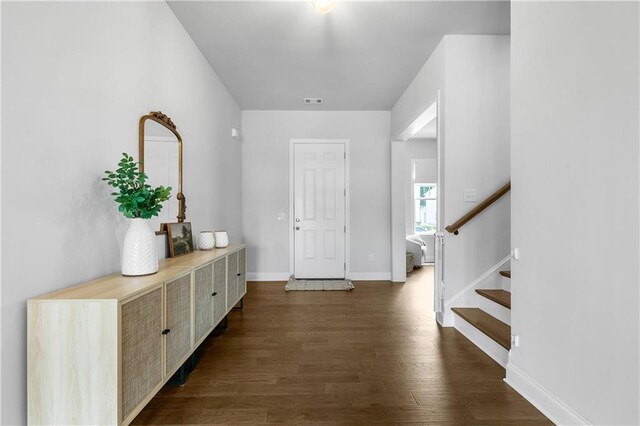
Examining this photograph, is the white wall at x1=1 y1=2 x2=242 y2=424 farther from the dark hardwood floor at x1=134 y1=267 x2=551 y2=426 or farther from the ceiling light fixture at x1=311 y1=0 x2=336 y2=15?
the ceiling light fixture at x1=311 y1=0 x2=336 y2=15

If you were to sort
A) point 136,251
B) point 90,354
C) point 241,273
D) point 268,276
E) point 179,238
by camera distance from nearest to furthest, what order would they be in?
point 90,354 < point 136,251 < point 179,238 < point 241,273 < point 268,276

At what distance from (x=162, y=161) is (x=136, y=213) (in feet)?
2.83

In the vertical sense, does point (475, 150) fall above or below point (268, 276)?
above

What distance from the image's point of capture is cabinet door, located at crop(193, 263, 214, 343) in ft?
6.88

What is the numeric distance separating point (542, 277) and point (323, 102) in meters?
3.78

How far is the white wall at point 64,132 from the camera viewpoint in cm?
120

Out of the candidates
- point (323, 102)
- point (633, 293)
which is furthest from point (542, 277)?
point (323, 102)

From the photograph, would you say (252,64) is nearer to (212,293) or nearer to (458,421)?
(212,293)

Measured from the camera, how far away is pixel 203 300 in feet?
7.31

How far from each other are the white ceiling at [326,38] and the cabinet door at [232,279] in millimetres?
2060

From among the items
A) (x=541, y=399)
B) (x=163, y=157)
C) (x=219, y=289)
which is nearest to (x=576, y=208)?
(x=541, y=399)

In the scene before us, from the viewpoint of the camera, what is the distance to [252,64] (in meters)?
3.51

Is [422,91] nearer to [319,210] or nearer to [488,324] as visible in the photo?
[319,210]

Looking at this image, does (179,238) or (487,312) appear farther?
(487,312)
